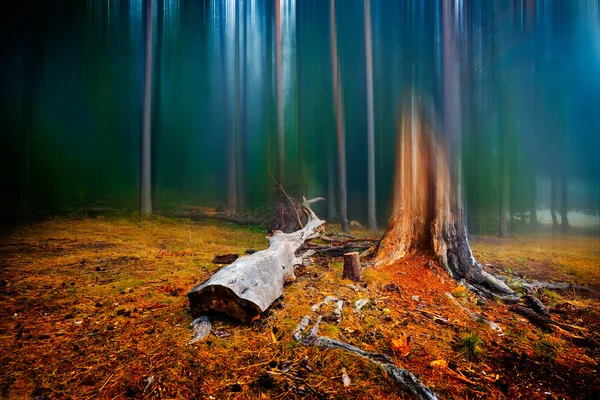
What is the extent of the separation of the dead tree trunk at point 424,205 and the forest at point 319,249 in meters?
Result: 0.03

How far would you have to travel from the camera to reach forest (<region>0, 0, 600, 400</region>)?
221 centimetres

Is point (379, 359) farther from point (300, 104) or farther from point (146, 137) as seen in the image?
point (300, 104)

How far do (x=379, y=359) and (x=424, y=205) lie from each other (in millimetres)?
4180

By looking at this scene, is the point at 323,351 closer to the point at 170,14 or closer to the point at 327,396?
the point at 327,396

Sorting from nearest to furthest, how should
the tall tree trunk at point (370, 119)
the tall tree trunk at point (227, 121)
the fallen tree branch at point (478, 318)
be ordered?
the fallen tree branch at point (478, 318) → the tall tree trunk at point (370, 119) → the tall tree trunk at point (227, 121)

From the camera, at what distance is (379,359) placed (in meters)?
2.29

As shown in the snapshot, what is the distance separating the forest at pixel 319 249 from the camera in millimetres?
2209

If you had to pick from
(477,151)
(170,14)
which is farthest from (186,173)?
(477,151)

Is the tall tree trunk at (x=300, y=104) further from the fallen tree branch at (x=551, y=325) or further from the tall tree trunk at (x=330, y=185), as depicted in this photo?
the fallen tree branch at (x=551, y=325)

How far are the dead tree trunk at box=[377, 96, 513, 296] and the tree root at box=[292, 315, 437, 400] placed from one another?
305 centimetres

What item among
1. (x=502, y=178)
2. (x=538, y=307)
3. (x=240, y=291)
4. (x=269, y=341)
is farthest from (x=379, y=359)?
(x=502, y=178)

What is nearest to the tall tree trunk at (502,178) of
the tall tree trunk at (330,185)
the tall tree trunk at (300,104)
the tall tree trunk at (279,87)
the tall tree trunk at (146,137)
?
the tall tree trunk at (330,185)

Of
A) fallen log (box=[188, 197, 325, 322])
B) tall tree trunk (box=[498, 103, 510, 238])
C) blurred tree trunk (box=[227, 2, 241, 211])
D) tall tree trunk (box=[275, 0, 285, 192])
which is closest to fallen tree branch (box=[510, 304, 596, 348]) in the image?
fallen log (box=[188, 197, 325, 322])

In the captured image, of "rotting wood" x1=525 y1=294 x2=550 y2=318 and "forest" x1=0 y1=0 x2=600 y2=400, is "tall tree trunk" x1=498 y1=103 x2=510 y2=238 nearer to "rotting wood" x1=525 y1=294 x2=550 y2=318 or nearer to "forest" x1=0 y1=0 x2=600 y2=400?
"forest" x1=0 y1=0 x2=600 y2=400
